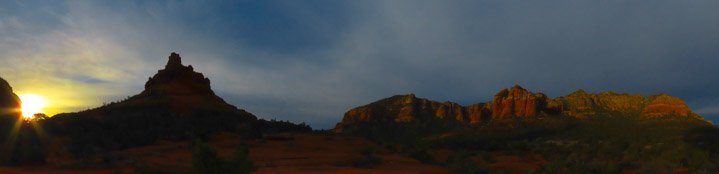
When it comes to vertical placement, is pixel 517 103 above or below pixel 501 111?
above

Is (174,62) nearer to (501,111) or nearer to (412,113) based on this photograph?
(412,113)

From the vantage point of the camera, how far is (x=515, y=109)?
97.1 meters

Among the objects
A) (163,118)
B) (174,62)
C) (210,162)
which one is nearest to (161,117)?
(163,118)

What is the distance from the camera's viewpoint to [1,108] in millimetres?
24078

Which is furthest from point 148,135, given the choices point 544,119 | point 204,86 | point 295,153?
point 544,119

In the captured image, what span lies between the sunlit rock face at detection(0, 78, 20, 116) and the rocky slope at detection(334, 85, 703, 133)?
239 ft

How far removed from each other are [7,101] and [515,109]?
277 feet

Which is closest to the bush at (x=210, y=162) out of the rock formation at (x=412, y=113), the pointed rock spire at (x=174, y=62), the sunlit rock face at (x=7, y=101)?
the sunlit rock face at (x=7, y=101)

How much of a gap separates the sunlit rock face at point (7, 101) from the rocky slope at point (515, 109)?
72704 millimetres

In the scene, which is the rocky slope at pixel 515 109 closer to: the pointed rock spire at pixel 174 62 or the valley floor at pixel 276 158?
the pointed rock spire at pixel 174 62

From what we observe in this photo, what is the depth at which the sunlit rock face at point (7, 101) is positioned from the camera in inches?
948

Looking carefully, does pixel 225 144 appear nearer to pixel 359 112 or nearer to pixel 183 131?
pixel 183 131

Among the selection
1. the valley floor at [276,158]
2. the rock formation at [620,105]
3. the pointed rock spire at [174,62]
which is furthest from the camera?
the rock formation at [620,105]

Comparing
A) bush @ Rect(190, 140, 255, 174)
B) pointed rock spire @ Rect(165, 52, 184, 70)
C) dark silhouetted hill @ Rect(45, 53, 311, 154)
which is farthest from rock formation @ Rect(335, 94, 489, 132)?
bush @ Rect(190, 140, 255, 174)
